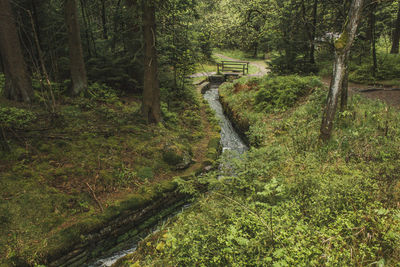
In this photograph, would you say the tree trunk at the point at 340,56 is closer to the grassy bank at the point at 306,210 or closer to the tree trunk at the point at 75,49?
the grassy bank at the point at 306,210

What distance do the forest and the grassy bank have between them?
0.11ft

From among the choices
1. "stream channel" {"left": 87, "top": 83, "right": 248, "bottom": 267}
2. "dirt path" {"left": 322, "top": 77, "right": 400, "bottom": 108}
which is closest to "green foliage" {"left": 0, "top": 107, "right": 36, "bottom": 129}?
"stream channel" {"left": 87, "top": 83, "right": 248, "bottom": 267}

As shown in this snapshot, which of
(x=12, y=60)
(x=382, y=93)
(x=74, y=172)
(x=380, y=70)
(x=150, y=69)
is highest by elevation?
(x=12, y=60)

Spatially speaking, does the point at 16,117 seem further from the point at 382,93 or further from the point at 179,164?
the point at 382,93

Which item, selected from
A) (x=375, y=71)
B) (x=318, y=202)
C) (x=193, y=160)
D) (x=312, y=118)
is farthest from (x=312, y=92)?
(x=318, y=202)

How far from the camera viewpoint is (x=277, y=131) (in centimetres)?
913

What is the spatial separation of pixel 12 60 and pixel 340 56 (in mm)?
9959

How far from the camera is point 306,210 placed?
12.1 ft

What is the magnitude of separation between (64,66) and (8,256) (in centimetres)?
979

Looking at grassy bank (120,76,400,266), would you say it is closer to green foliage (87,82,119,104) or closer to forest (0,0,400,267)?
forest (0,0,400,267)

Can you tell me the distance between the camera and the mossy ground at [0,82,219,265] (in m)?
4.81

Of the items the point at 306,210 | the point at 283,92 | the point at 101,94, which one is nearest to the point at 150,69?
the point at 101,94

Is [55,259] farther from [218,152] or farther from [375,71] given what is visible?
[375,71]

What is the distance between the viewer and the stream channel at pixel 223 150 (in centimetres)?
514
